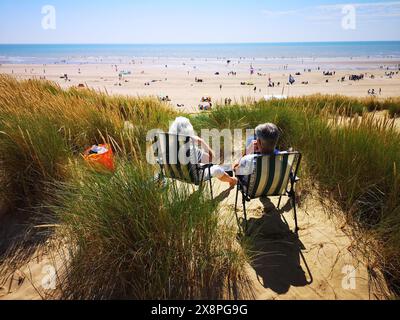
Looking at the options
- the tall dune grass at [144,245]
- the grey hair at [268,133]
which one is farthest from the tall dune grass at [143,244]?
the grey hair at [268,133]

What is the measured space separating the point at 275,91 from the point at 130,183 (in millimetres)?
20792

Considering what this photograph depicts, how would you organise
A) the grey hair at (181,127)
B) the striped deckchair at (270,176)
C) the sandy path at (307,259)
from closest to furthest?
the sandy path at (307,259), the striped deckchair at (270,176), the grey hair at (181,127)

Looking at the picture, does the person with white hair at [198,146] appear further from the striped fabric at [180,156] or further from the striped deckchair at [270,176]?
the striped deckchair at [270,176]

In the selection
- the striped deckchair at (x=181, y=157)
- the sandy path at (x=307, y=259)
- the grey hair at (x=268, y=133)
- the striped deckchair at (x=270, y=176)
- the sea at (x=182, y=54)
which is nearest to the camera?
the sandy path at (x=307, y=259)

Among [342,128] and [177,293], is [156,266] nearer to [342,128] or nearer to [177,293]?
[177,293]

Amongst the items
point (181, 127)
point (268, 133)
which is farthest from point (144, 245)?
point (181, 127)

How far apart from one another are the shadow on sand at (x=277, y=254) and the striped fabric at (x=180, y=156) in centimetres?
86

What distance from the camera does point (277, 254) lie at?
271 centimetres

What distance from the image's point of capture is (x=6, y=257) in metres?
2.67

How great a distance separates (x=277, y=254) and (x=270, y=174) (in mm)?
765

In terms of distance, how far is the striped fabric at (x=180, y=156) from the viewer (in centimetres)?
340

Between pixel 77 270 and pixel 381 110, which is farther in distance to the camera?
pixel 381 110

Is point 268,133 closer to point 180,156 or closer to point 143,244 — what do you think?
point 180,156

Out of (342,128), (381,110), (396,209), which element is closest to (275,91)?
(381,110)
